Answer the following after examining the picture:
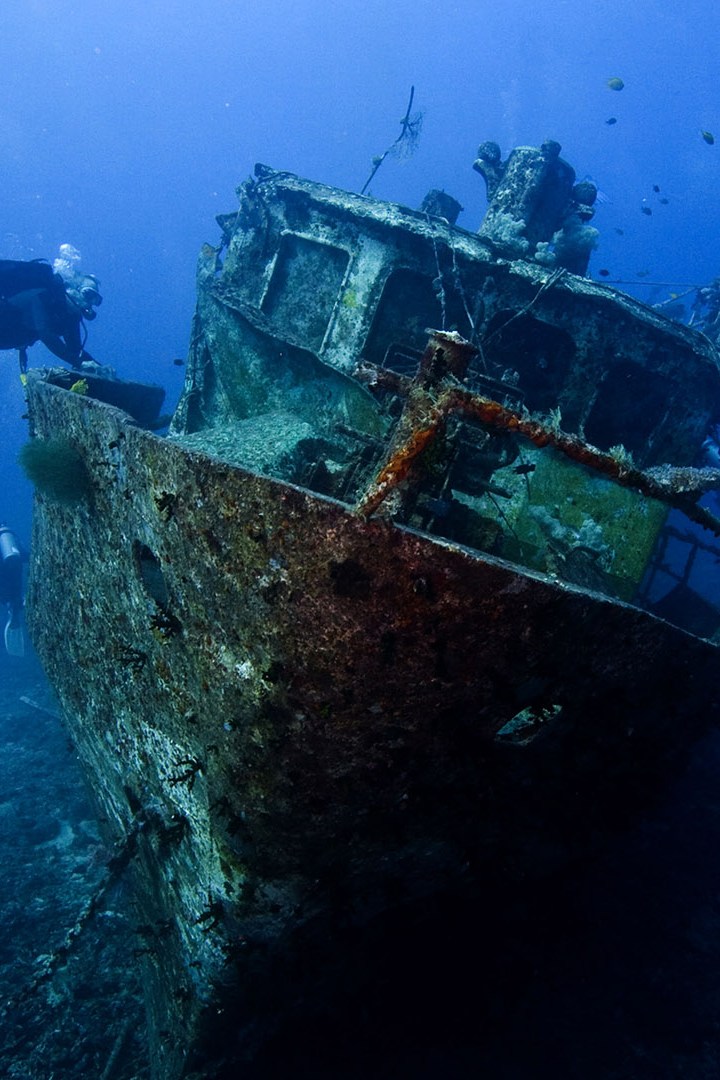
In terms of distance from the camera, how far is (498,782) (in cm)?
300

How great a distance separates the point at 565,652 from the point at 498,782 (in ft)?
3.18

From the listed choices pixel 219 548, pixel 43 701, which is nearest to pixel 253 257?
pixel 219 548

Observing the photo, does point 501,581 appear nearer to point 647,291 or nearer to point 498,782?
point 498,782

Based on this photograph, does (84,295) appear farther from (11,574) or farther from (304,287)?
(11,574)

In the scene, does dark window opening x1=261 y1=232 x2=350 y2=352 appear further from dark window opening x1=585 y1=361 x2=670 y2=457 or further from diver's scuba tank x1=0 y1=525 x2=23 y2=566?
diver's scuba tank x1=0 y1=525 x2=23 y2=566

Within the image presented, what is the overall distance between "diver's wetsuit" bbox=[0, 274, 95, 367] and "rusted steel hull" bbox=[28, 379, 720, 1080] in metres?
5.09

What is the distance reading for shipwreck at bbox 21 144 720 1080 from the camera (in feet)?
7.35

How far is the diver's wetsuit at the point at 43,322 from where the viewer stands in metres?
8.36

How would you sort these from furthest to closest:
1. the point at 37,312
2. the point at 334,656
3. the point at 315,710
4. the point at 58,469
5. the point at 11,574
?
the point at 11,574 → the point at 37,312 → the point at 58,469 → the point at 315,710 → the point at 334,656

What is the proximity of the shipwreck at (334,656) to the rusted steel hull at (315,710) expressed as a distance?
0.01 metres

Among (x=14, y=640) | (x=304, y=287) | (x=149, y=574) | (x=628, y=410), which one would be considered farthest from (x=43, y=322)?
(x=14, y=640)

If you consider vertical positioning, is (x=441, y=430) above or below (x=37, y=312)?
below

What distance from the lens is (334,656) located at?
2.30 meters

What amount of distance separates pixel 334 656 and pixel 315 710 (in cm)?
30
